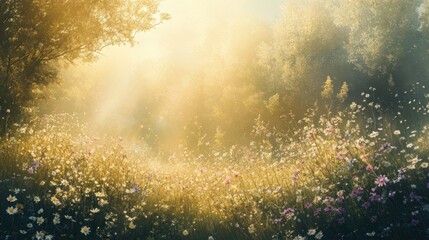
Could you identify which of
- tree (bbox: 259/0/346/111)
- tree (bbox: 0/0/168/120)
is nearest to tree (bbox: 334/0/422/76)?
tree (bbox: 259/0/346/111)

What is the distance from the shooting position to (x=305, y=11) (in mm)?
30188

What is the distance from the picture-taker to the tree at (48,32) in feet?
35.3

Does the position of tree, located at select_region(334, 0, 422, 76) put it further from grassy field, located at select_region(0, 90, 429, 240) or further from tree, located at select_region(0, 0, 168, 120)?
grassy field, located at select_region(0, 90, 429, 240)

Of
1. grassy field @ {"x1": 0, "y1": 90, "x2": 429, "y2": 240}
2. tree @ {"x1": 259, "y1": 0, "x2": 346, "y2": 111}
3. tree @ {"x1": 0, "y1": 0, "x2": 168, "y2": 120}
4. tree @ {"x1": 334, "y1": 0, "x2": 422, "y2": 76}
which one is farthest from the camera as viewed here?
tree @ {"x1": 259, "y1": 0, "x2": 346, "y2": 111}

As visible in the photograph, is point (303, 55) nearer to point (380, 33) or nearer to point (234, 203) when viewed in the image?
point (380, 33)

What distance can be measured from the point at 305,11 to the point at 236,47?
6113 mm

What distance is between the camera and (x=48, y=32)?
37.3 ft

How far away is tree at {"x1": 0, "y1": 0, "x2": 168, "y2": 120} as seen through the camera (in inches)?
424

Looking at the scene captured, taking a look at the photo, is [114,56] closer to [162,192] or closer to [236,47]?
[236,47]

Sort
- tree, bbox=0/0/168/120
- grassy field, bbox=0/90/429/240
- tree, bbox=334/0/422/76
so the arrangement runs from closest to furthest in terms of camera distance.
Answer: grassy field, bbox=0/90/429/240 < tree, bbox=0/0/168/120 < tree, bbox=334/0/422/76

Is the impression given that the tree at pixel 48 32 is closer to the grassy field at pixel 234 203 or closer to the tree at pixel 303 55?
the grassy field at pixel 234 203

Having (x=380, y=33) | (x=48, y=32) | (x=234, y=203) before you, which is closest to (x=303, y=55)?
(x=380, y=33)

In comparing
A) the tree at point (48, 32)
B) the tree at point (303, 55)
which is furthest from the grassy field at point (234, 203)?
the tree at point (303, 55)

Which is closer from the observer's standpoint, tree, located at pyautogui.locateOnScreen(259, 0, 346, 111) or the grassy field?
the grassy field
